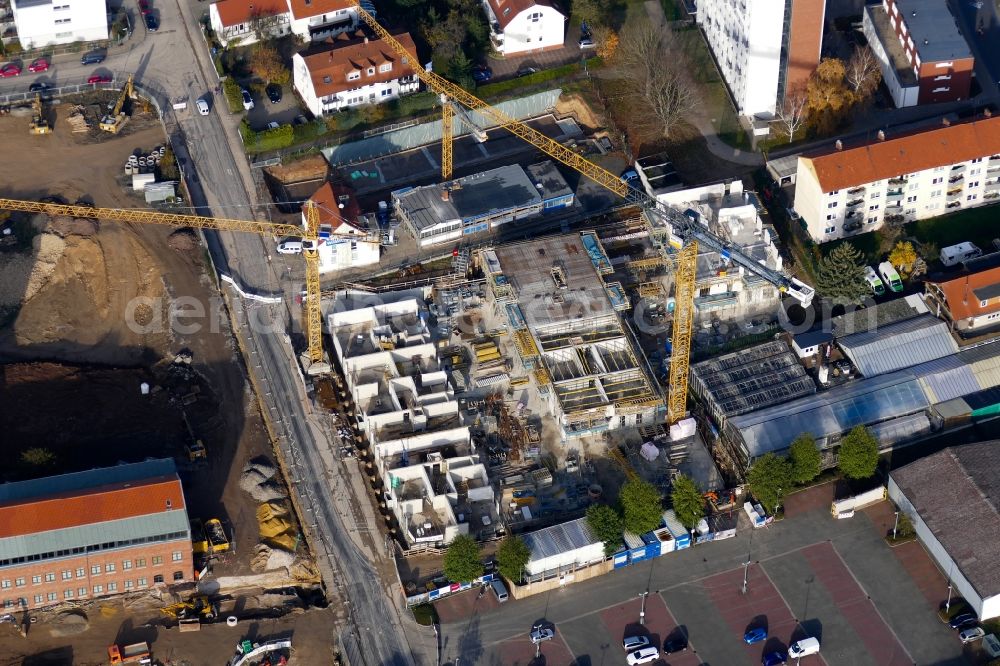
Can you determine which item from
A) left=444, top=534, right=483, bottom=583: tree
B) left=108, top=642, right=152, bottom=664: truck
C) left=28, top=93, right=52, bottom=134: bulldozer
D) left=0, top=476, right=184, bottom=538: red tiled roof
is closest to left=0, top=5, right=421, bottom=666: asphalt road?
left=28, top=93, right=52, bottom=134: bulldozer

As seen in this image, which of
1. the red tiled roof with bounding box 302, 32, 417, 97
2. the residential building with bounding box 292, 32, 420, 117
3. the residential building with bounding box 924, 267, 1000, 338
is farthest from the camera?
the residential building with bounding box 292, 32, 420, 117

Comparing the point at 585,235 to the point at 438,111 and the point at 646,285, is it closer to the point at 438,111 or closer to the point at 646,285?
the point at 646,285

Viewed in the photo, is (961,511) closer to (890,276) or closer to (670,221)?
(890,276)

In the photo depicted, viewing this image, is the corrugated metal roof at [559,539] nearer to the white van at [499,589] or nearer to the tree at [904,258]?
the white van at [499,589]

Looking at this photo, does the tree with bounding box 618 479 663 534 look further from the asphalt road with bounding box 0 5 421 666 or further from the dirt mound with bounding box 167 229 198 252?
the dirt mound with bounding box 167 229 198 252

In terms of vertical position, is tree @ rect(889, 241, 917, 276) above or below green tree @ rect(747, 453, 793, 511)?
above

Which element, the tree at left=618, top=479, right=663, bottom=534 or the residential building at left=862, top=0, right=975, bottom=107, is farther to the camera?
the residential building at left=862, top=0, right=975, bottom=107

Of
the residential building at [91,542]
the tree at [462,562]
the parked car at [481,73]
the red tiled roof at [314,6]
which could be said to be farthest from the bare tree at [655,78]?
the residential building at [91,542]
